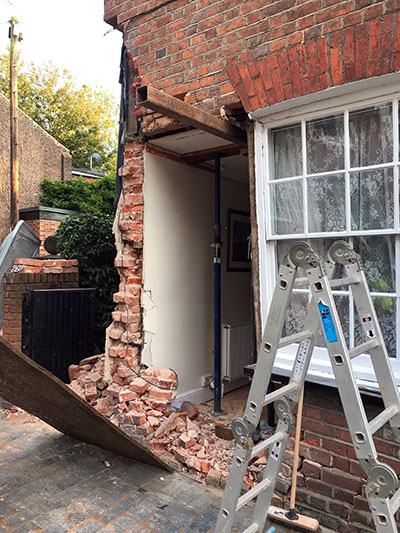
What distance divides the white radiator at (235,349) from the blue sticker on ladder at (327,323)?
3.39m

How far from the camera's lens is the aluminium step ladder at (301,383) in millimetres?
1761

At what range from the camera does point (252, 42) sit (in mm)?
3365

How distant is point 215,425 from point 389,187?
2732 millimetres

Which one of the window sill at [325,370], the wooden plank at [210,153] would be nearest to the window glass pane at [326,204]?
the window sill at [325,370]

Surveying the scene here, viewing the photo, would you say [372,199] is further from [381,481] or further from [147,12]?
[147,12]

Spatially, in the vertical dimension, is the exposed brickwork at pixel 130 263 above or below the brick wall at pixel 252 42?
below

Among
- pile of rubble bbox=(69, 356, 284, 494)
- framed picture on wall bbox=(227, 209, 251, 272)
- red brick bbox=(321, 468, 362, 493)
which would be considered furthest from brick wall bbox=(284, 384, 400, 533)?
framed picture on wall bbox=(227, 209, 251, 272)

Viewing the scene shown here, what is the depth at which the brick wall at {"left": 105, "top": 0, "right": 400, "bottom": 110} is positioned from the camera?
2746mm

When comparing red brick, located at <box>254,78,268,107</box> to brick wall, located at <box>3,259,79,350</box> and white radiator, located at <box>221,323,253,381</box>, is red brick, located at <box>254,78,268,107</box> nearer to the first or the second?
white radiator, located at <box>221,323,253,381</box>

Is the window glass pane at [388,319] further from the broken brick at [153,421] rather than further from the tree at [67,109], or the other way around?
the tree at [67,109]

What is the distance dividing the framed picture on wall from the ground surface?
2.90 m

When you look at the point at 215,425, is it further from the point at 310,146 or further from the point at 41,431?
the point at 310,146

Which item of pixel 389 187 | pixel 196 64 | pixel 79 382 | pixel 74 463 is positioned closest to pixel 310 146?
pixel 389 187

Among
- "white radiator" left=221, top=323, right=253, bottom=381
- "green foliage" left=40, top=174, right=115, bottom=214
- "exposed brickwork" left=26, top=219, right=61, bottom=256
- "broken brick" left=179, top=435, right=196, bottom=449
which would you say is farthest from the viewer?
"green foliage" left=40, top=174, right=115, bottom=214
